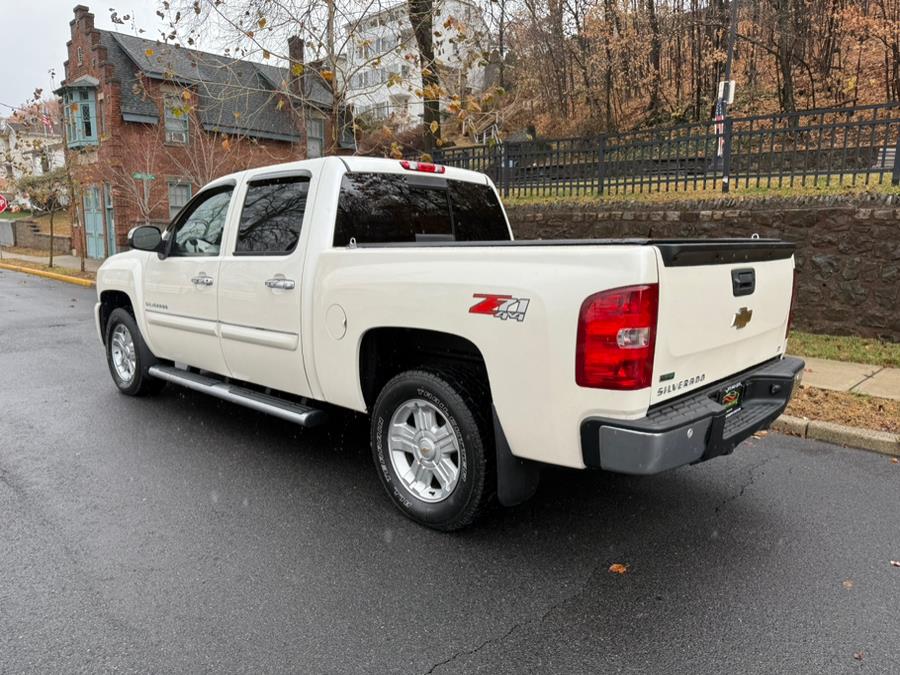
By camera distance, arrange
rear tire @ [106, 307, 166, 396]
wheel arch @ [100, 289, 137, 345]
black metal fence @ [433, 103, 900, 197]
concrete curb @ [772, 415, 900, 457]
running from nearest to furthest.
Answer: concrete curb @ [772, 415, 900, 457], rear tire @ [106, 307, 166, 396], wheel arch @ [100, 289, 137, 345], black metal fence @ [433, 103, 900, 197]

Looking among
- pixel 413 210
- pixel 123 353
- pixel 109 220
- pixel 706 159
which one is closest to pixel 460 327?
pixel 413 210

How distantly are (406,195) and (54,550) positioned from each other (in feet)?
9.48

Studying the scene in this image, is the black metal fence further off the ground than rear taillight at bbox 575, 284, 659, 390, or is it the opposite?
the black metal fence

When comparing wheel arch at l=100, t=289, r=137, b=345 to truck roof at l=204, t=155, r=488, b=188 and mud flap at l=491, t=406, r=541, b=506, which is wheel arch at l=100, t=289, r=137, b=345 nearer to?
truck roof at l=204, t=155, r=488, b=188

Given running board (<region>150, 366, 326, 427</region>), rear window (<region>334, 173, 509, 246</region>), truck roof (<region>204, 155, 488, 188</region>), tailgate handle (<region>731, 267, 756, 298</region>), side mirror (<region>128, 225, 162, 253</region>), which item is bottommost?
running board (<region>150, 366, 326, 427</region>)

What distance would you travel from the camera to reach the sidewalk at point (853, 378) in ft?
19.4

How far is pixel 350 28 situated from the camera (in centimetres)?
1038

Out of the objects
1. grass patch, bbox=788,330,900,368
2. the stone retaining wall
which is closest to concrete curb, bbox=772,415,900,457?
grass patch, bbox=788,330,900,368

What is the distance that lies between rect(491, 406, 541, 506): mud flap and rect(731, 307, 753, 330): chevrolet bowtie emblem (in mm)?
1225

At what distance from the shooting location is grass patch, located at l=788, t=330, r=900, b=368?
275 inches

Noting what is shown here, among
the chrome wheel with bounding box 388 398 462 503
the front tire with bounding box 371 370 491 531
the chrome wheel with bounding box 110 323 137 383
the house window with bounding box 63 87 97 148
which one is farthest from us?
the house window with bounding box 63 87 97 148

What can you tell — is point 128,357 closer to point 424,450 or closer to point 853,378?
point 424,450

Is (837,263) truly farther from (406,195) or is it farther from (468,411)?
(468,411)

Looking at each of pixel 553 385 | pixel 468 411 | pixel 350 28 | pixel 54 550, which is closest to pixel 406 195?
pixel 468 411
